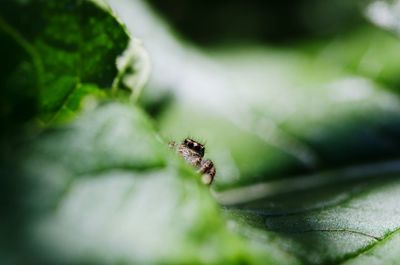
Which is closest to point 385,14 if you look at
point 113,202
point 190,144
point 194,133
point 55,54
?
point 194,133

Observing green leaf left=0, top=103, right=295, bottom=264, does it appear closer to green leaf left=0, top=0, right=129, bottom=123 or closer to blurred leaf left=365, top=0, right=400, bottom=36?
green leaf left=0, top=0, right=129, bottom=123

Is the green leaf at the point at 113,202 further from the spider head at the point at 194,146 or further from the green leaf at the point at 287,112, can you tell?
the green leaf at the point at 287,112

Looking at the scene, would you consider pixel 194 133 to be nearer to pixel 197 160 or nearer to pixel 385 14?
pixel 197 160

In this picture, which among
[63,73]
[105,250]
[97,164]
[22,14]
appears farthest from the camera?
[63,73]

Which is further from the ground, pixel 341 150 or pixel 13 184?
pixel 341 150

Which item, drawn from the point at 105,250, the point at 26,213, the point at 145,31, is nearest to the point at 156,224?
the point at 105,250

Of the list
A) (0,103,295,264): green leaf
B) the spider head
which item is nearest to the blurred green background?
(0,103,295,264): green leaf

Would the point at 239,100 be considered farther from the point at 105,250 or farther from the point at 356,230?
the point at 105,250

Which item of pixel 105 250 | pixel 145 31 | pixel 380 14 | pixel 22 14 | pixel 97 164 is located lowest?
pixel 105 250
